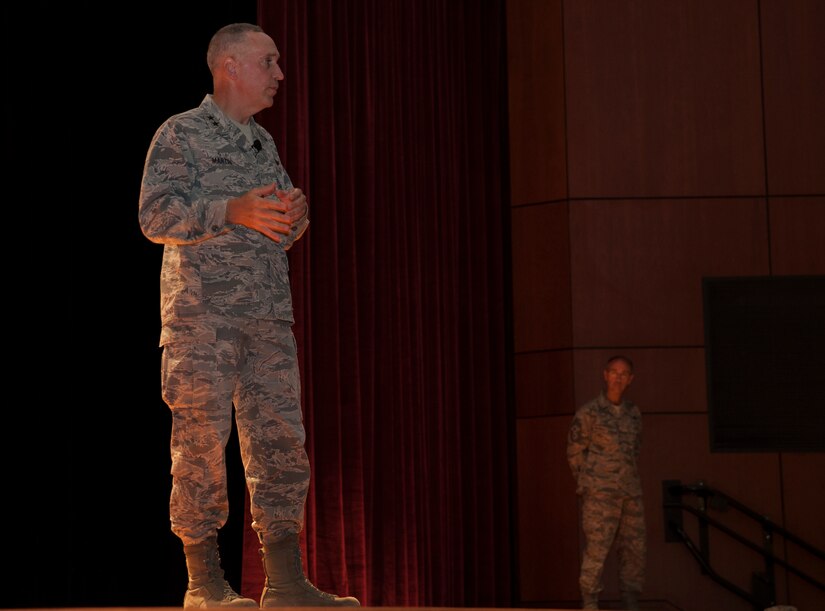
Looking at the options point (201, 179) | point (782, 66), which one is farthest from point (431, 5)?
point (201, 179)

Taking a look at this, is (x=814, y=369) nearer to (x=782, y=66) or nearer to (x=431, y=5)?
(x=782, y=66)

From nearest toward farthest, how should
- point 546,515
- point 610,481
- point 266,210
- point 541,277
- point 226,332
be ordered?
point 266,210, point 226,332, point 610,481, point 546,515, point 541,277

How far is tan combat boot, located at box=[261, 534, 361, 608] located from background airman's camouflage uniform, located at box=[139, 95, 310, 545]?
4 cm

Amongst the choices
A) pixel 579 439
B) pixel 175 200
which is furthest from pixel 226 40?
pixel 579 439

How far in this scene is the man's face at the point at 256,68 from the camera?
309 centimetres

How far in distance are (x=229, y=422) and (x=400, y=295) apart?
3880 millimetres

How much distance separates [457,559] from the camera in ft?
22.5

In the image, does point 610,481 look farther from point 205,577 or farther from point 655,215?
point 205,577

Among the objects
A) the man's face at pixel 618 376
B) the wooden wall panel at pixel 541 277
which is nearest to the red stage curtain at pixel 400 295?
the wooden wall panel at pixel 541 277

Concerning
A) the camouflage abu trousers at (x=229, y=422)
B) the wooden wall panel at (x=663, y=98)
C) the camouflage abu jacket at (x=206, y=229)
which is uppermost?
the wooden wall panel at (x=663, y=98)

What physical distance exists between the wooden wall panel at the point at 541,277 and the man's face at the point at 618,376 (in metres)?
0.74

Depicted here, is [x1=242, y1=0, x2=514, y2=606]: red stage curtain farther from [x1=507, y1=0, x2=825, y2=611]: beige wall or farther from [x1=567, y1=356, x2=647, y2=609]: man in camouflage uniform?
[x1=567, y1=356, x2=647, y2=609]: man in camouflage uniform

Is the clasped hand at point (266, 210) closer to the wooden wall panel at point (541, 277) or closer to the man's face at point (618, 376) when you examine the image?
the man's face at point (618, 376)

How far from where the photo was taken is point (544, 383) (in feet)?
23.9
